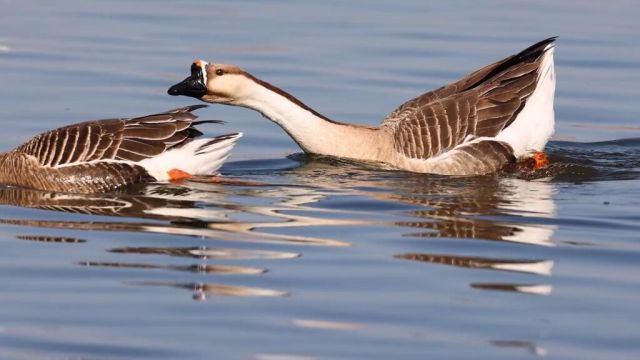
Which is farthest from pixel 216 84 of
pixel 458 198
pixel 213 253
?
pixel 213 253

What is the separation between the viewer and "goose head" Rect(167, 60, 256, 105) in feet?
40.0

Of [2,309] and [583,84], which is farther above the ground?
[583,84]

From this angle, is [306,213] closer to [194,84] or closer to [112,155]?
[112,155]

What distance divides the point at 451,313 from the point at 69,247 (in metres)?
2.90

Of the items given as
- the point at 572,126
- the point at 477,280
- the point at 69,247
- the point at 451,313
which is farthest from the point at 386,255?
the point at 572,126

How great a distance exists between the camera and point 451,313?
302 inches

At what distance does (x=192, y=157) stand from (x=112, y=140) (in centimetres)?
68

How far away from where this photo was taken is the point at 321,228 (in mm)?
9914

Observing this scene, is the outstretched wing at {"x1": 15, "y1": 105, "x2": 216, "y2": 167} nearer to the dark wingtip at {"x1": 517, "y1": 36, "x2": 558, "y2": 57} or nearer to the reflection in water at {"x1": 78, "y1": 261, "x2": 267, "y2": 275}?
the reflection in water at {"x1": 78, "y1": 261, "x2": 267, "y2": 275}

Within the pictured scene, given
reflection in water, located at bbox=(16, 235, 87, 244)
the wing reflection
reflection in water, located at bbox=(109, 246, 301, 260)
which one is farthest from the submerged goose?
reflection in water, located at bbox=(109, 246, 301, 260)

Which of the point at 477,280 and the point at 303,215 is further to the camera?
the point at 303,215

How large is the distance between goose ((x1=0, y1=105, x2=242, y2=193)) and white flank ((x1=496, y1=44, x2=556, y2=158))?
114 inches

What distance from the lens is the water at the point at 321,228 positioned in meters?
7.34

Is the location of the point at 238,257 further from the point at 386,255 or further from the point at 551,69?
the point at 551,69
